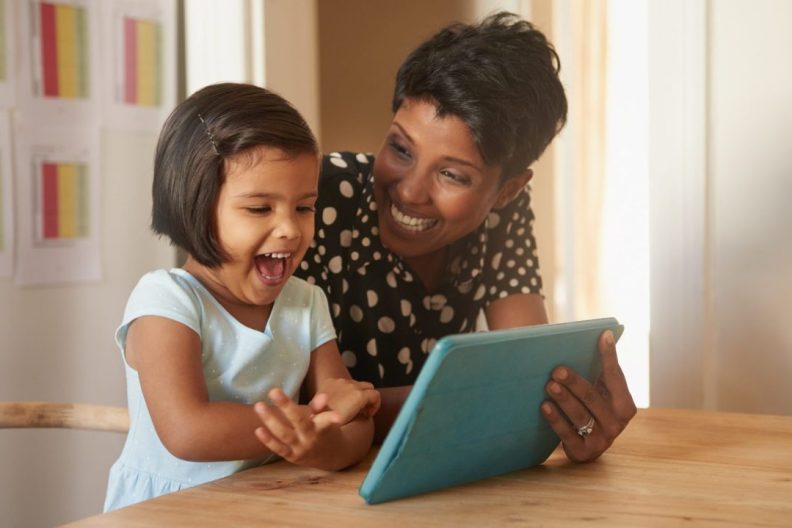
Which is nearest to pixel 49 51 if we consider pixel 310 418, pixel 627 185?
pixel 310 418

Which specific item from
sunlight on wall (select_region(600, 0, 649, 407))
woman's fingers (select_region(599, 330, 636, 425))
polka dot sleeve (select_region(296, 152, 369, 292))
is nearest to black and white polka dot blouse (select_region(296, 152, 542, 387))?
polka dot sleeve (select_region(296, 152, 369, 292))

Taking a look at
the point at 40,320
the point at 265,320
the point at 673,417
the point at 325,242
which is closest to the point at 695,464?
the point at 673,417

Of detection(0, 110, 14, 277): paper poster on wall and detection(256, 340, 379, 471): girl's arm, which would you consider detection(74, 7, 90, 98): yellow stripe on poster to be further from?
detection(256, 340, 379, 471): girl's arm

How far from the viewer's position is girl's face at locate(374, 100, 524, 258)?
4.79 feet

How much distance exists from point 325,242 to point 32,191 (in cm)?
80

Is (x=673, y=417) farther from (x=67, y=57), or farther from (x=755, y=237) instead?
(x=67, y=57)

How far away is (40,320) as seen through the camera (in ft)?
6.70

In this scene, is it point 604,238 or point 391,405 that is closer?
point 391,405

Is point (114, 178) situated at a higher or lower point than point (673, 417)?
higher

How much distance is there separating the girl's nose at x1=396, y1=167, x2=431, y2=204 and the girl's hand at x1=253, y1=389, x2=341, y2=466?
564 millimetres

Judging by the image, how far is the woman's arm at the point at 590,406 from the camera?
104 cm

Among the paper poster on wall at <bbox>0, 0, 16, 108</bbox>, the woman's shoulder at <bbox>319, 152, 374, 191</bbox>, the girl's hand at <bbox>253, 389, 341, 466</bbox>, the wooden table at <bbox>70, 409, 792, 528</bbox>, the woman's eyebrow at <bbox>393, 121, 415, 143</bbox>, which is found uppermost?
the paper poster on wall at <bbox>0, 0, 16, 108</bbox>

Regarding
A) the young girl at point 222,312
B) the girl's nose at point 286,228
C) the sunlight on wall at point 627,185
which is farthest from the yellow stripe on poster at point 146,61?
the sunlight on wall at point 627,185

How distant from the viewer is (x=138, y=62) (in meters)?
2.27
